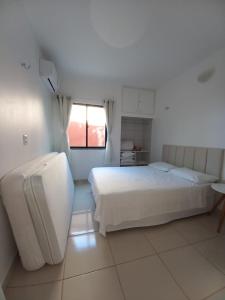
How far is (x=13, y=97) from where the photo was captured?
131 cm

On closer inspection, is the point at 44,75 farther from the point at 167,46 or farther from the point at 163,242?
the point at 163,242

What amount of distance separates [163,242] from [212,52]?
3.10m

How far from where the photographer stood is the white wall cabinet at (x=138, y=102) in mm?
3615

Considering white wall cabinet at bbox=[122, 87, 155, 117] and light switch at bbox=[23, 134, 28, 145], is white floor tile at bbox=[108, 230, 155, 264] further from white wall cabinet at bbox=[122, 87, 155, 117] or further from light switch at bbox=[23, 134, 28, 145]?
white wall cabinet at bbox=[122, 87, 155, 117]

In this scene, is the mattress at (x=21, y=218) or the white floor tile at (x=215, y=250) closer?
the mattress at (x=21, y=218)

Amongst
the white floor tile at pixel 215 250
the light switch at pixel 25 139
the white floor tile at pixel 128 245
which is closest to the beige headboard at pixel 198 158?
the white floor tile at pixel 215 250

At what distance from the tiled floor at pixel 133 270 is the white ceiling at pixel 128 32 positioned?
279 cm

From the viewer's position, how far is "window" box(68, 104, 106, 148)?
346 centimetres

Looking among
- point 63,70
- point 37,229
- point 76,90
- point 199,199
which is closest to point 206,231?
point 199,199

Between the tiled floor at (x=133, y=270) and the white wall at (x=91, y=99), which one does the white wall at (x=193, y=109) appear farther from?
the tiled floor at (x=133, y=270)

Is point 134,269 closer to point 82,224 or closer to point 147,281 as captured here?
point 147,281

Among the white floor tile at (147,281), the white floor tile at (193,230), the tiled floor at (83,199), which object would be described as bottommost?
the tiled floor at (83,199)

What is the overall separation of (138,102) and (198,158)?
218 centimetres

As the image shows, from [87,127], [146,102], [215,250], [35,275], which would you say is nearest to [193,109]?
[146,102]
